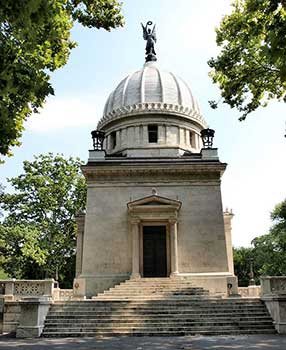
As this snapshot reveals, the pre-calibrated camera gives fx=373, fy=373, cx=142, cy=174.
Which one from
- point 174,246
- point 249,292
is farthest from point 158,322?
point 249,292

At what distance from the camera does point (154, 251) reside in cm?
2036

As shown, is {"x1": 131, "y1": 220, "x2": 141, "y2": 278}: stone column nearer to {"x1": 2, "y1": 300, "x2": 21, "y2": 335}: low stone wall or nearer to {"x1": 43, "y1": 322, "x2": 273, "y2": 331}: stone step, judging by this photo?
{"x1": 43, "y1": 322, "x2": 273, "y2": 331}: stone step

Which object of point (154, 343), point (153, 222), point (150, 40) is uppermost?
point (150, 40)

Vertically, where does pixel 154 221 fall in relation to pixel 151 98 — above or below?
below

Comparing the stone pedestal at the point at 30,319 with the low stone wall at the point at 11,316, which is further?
the low stone wall at the point at 11,316

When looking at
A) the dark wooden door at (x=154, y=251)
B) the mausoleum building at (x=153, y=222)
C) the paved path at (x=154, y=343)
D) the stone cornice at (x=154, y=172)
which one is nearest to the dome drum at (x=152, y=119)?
the mausoleum building at (x=153, y=222)

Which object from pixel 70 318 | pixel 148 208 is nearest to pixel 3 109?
pixel 70 318

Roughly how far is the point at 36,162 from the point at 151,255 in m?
16.2

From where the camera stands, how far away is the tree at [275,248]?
34084mm

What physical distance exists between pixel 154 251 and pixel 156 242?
0.50 m

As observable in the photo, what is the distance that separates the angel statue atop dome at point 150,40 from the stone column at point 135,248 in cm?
1706

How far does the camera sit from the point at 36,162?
3209 cm

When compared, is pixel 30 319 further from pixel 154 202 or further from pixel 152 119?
pixel 152 119

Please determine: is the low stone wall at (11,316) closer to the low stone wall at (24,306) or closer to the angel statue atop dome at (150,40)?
the low stone wall at (24,306)
